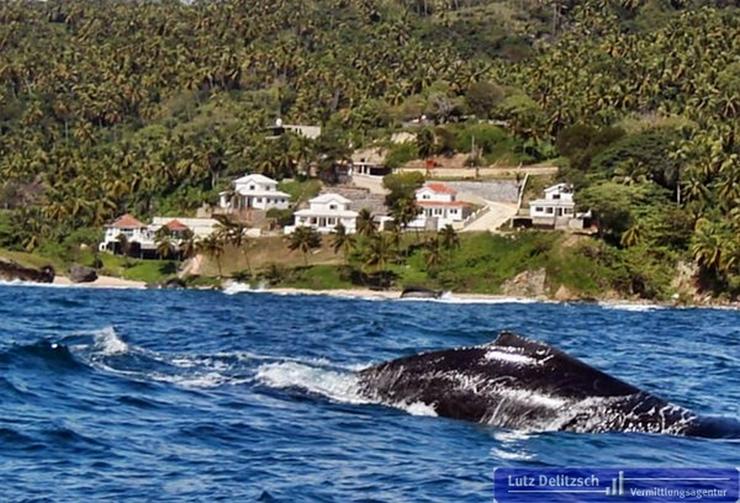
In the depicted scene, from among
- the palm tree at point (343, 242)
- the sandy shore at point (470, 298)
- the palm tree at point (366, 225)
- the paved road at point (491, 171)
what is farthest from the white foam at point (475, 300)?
the paved road at point (491, 171)

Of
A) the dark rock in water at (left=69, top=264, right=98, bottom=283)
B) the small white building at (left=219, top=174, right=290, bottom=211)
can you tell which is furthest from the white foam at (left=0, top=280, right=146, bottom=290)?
the small white building at (left=219, top=174, right=290, bottom=211)

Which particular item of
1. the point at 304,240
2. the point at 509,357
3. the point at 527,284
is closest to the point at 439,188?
the point at 304,240

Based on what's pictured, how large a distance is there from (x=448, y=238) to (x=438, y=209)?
10.8 metres

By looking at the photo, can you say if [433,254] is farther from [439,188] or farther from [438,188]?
[439,188]

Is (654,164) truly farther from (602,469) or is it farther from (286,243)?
(602,469)

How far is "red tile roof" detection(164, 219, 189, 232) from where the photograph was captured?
138500mm

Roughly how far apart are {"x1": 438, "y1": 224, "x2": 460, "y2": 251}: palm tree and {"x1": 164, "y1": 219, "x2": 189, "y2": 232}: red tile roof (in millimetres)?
29875

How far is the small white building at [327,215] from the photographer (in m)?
137

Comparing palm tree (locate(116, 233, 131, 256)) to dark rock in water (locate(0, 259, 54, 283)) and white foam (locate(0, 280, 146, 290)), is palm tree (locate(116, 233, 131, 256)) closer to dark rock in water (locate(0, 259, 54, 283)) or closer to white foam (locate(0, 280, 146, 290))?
dark rock in water (locate(0, 259, 54, 283))

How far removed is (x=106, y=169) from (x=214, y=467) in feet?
488

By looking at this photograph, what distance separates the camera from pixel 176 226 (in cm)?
13988

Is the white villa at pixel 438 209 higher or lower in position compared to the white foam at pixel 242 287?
higher

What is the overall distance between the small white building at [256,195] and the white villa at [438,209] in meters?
19.8

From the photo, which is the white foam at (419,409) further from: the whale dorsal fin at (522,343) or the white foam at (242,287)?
the white foam at (242,287)
